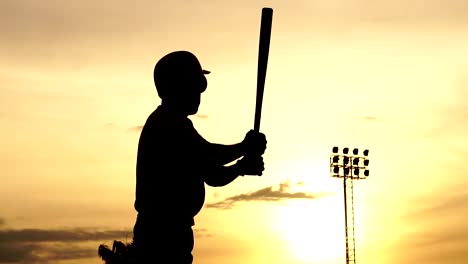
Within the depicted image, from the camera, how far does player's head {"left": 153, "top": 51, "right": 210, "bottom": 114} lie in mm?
9297

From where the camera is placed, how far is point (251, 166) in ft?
30.9

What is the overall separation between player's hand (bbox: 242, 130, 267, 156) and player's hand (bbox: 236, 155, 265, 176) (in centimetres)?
5

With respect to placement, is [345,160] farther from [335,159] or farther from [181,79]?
[181,79]

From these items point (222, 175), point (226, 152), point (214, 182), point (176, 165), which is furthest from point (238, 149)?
point (176, 165)

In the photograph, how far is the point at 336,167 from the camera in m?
55.3

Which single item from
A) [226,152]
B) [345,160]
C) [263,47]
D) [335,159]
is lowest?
[226,152]

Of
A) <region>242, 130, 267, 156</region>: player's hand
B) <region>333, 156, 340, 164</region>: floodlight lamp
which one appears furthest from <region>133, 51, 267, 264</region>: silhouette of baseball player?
<region>333, 156, 340, 164</region>: floodlight lamp

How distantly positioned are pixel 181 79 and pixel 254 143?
3.11 ft

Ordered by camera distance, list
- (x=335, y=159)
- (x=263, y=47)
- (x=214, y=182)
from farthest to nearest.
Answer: (x=335, y=159) → (x=214, y=182) → (x=263, y=47)

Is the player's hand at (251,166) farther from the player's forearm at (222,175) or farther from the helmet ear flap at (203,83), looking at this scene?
the helmet ear flap at (203,83)

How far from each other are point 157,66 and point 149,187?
1.18 m

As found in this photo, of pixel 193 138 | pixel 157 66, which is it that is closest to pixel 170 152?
pixel 193 138

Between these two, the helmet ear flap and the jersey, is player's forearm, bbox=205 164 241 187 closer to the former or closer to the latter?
the jersey

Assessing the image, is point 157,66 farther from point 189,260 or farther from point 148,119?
point 189,260
